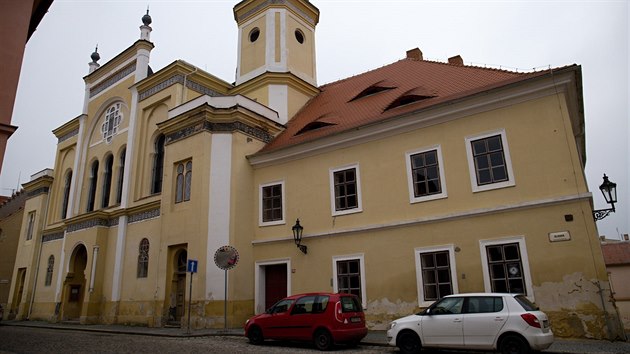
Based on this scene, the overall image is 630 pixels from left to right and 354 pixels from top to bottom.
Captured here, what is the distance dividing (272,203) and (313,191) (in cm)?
205

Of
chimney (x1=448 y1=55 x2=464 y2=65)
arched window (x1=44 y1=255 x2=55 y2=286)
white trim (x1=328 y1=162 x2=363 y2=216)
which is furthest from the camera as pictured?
arched window (x1=44 y1=255 x2=55 y2=286)

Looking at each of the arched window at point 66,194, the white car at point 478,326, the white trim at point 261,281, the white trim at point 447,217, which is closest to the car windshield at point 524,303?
the white car at point 478,326

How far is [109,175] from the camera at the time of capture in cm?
2473

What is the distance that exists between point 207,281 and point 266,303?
2.50 meters

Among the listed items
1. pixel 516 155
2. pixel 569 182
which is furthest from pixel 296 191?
pixel 569 182

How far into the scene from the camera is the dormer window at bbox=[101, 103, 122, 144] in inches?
976

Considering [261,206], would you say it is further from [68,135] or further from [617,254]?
[617,254]

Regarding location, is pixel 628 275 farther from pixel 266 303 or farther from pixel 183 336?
pixel 183 336

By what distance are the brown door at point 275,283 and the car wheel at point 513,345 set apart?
30.2ft

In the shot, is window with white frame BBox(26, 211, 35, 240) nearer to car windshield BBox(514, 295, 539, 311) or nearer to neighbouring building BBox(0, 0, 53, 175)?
neighbouring building BBox(0, 0, 53, 175)

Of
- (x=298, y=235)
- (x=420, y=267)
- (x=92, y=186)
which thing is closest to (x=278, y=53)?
(x=298, y=235)

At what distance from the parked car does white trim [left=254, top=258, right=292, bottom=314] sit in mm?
4198

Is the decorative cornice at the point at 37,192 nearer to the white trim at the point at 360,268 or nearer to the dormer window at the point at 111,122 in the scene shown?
the dormer window at the point at 111,122

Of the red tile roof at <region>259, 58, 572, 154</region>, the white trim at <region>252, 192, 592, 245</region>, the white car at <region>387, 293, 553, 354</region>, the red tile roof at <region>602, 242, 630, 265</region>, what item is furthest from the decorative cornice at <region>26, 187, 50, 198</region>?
the red tile roof at <region>602, 242, 630, 265</region>
